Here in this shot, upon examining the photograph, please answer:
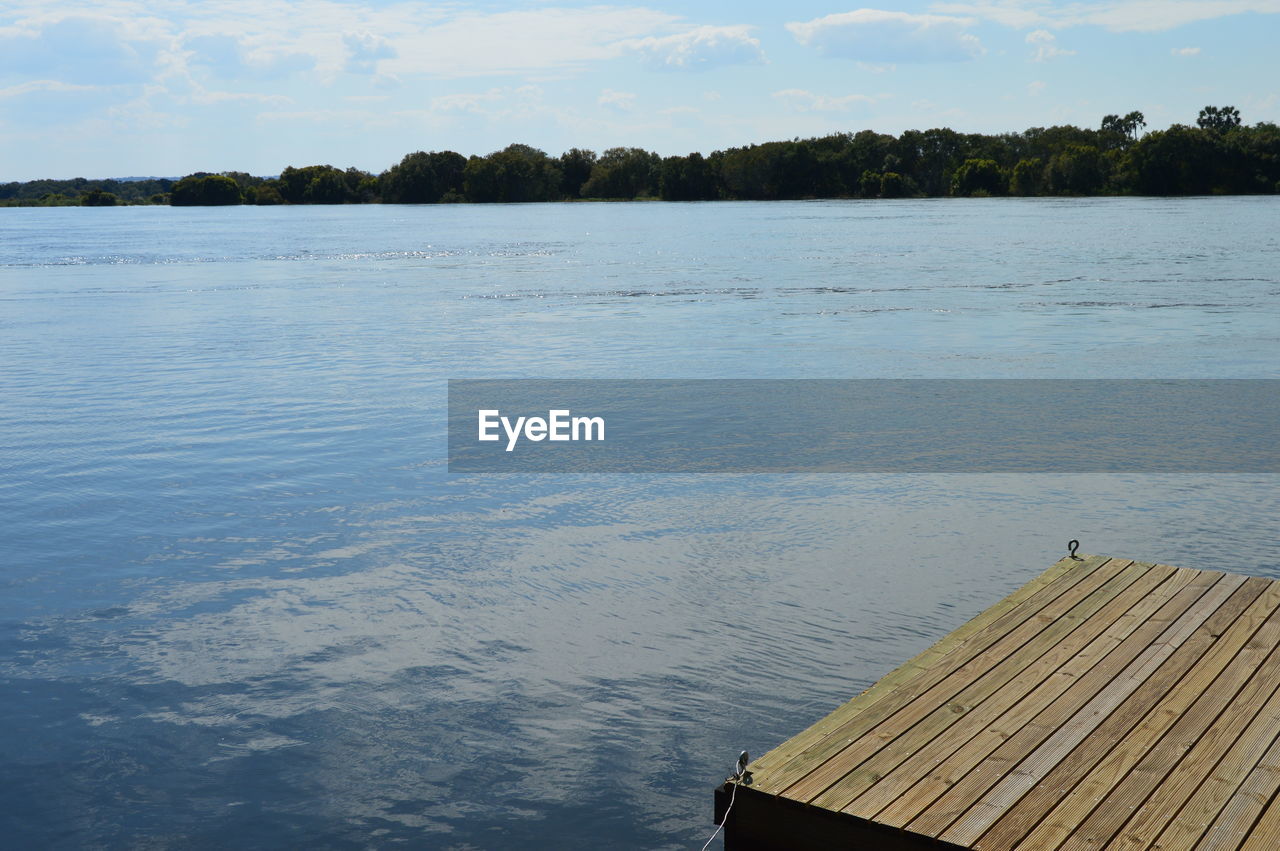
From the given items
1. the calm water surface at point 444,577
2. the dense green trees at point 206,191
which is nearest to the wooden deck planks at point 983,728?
the calm water surface at point 444,577

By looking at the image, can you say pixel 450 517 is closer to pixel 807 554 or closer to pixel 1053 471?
pixel 807 554

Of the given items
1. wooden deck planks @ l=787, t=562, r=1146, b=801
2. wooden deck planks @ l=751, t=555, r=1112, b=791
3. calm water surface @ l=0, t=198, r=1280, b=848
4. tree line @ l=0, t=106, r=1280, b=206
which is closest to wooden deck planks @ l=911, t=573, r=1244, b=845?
wooden deck planks @ l=787, t=562, r=1146, b=801

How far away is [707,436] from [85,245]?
53.1 meters

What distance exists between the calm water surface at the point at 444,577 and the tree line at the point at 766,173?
4644 inches

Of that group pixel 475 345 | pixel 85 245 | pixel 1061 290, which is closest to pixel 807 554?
pixel 475 345

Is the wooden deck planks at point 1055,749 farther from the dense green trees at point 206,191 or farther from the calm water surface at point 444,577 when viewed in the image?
the dense green trees at point 206,191

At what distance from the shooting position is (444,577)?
8648 millimetres

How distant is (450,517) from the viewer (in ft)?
33.6

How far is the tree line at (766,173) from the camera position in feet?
436

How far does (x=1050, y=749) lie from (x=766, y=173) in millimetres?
142788

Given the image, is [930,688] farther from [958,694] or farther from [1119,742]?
[1119,742]

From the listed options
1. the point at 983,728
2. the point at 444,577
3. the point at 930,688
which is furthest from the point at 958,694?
the point at 444,577

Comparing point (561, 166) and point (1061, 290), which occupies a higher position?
point (561, 166)

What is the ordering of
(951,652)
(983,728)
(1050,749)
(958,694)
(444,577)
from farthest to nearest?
(444,577) < (951,652) < (958,694) < (983,728) < (1050,749)
